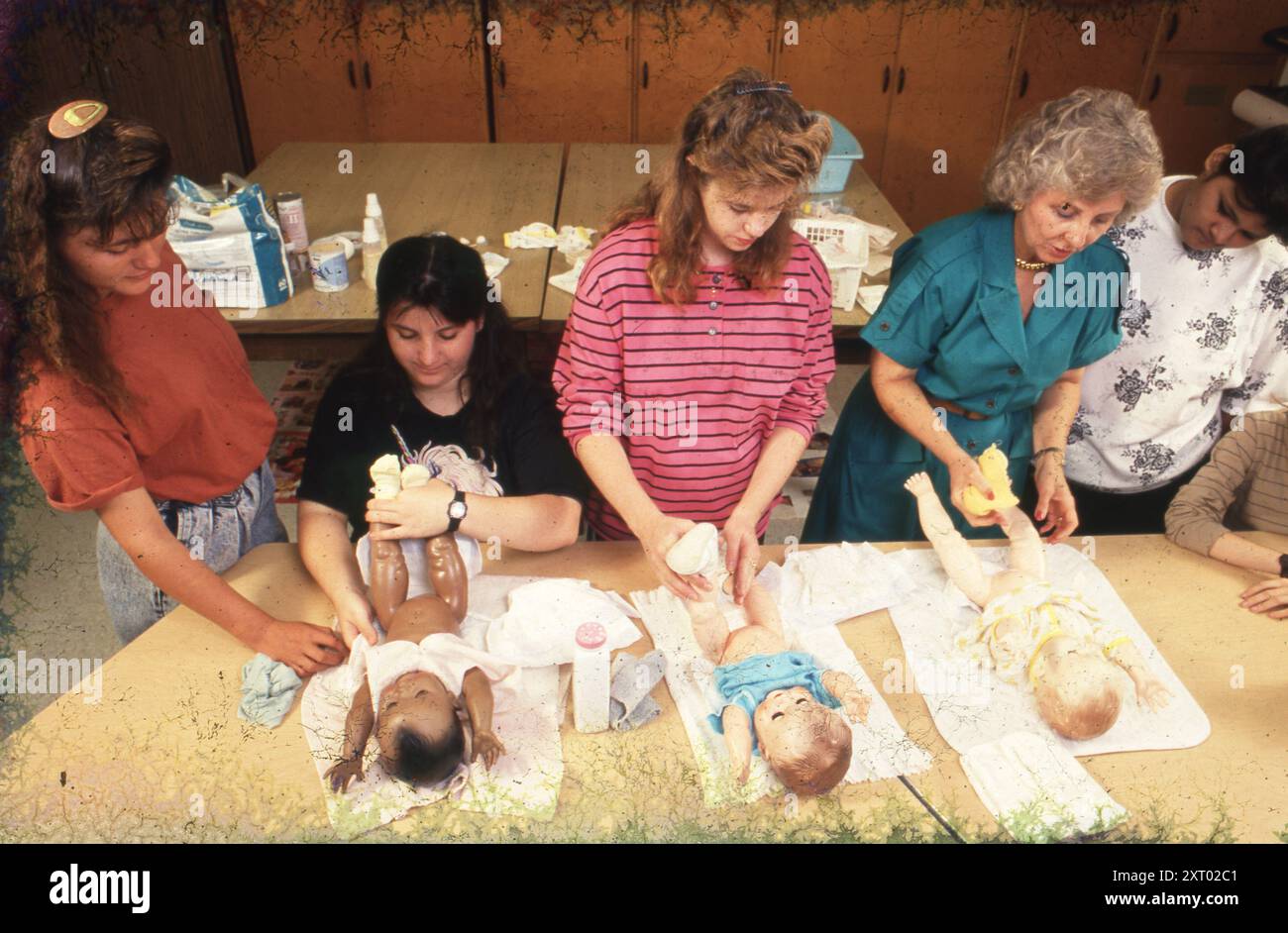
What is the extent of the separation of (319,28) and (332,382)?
400 cm

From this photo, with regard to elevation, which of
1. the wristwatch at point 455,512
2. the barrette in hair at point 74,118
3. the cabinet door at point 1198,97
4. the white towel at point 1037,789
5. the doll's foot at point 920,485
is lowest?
the white towel at point 1037,789

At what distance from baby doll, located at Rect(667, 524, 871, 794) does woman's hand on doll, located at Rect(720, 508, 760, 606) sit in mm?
32

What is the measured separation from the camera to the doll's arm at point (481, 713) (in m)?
1.45

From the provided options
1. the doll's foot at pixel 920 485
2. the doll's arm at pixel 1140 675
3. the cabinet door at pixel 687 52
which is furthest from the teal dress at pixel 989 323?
the cabinet door at pixel 687 52

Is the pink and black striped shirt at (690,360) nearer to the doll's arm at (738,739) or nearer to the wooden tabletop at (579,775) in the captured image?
the wooden tabletop at (579,775)

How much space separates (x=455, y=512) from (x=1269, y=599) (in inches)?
68.9

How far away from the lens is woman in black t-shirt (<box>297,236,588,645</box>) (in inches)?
69.4

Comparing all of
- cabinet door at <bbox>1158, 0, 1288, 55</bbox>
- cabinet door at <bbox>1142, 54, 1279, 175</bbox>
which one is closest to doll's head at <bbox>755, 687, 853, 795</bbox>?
cabinet door at <bbox>1142, 54, 1279, 175</bbox>

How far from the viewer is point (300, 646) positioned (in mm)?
1641

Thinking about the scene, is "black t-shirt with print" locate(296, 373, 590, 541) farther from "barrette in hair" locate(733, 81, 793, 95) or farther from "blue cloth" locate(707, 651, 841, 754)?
"barrette in hair" locate(733, 81, 793, 95)

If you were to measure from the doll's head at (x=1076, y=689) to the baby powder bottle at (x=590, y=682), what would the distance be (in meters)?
0.83

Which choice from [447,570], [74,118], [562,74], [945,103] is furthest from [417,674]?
[945,103]
